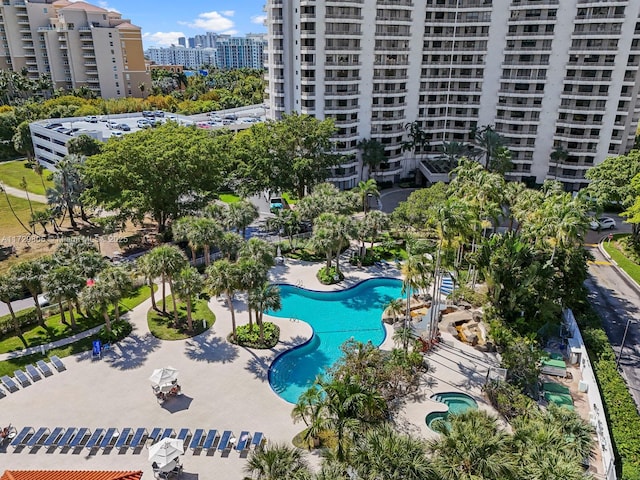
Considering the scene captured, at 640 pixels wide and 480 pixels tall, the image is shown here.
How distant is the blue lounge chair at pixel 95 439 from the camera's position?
28.2m

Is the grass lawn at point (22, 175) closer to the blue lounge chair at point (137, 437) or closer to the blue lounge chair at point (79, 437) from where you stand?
the blue lounge chair at point (79, 437)

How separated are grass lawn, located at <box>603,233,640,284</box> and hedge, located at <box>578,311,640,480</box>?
50.2 feet

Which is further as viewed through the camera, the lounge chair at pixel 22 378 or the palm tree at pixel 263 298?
the palm tree at pixel 263 298

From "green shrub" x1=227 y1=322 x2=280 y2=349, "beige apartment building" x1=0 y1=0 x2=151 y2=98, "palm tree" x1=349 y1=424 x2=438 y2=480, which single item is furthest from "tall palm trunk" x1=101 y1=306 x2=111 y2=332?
"beige apartment building" x1=0 y1=0 x2=151 y2=98

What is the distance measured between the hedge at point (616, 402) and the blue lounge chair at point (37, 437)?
3311 cm

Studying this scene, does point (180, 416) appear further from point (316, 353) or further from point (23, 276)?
point (23, 276)

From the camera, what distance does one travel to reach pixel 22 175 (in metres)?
89.9

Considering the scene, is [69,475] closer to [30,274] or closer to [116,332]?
[116,332]

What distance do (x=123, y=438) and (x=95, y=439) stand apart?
1.71 meters

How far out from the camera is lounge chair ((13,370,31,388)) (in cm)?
3362

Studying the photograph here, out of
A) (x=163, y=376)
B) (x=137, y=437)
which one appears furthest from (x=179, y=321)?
(x=137, y=437)

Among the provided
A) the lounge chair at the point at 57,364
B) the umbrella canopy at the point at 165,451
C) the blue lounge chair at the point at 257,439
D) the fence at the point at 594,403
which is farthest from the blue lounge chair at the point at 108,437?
the fence at the point at 594,403

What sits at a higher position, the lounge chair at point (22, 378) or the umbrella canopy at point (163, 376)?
the umbrella canopy at point (163, 376)

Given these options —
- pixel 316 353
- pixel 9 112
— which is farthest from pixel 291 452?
pixel 9 112
